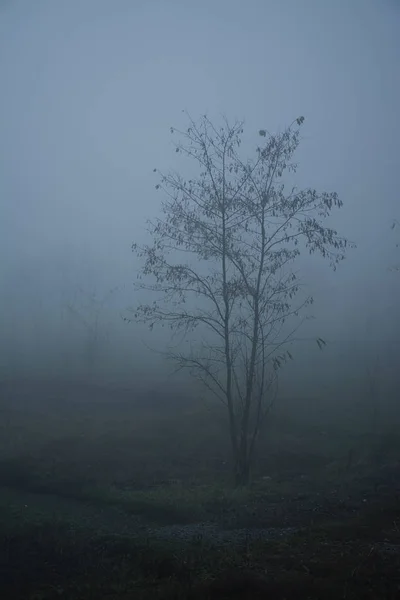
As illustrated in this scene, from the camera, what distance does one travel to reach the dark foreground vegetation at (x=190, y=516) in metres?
7.76

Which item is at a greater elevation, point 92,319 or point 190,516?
point 92,319

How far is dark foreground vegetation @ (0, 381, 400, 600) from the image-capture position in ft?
25.5

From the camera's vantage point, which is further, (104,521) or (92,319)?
(92,319)

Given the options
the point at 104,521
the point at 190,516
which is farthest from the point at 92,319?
the point at 190,516

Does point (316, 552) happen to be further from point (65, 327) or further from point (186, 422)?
point (65, 327)

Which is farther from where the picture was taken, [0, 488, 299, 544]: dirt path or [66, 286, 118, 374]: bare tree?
[66, 286, 118, 374]: bare tree

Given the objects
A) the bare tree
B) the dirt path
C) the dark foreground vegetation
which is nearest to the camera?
the dark foreground vegetation

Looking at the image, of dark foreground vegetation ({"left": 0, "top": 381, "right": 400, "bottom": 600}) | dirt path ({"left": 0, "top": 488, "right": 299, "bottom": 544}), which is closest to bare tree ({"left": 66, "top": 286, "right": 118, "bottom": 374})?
dark foreground vegetation ({"left": 0, "top": 381, "right": 400, "bottom": 600})

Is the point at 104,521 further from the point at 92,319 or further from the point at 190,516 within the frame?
the point at 92,319

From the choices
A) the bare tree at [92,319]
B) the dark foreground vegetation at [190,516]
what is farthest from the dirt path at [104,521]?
the bare tree at [92,319]

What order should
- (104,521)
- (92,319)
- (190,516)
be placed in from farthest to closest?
(92,319), (190,516), (104,521)

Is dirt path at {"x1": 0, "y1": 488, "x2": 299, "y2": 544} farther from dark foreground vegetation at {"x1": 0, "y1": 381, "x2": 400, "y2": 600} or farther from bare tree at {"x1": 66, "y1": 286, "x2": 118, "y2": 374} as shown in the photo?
bare tree at {"x1": 66, "y1": 286, "x2": 118, "y2": 374}

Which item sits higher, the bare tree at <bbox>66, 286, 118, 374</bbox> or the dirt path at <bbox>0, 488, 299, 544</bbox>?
the bare tree at <bbox>66, 286, 118, 374</bbox>

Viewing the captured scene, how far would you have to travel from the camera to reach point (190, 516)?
39.7ft
